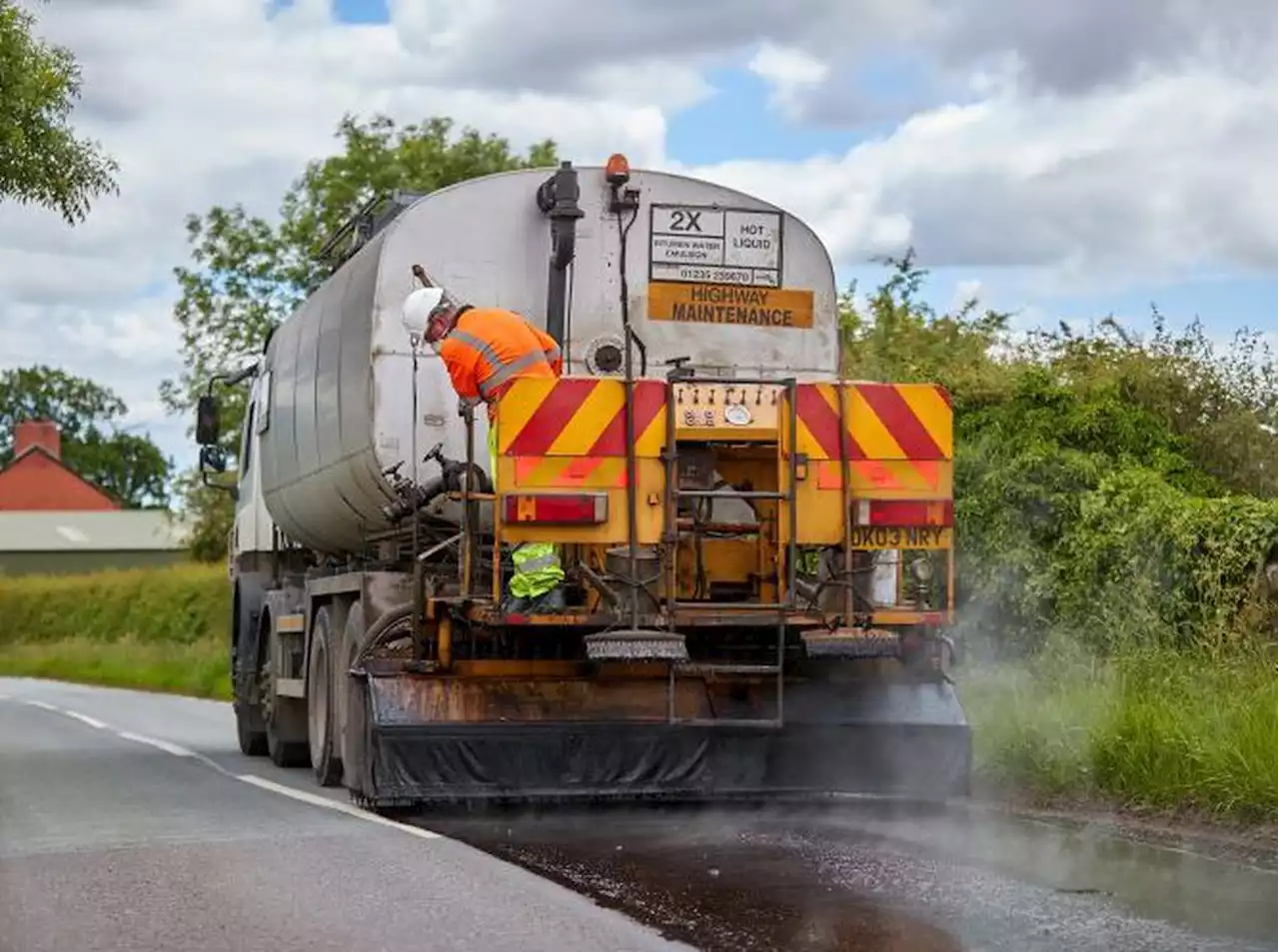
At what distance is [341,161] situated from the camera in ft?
123

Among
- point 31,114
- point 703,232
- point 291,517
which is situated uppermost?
point 31,114

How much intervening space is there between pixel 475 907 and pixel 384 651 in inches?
142

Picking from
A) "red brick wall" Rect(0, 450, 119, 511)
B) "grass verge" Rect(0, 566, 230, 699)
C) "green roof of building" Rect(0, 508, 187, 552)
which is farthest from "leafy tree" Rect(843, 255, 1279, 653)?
"red brick wall" Rect(0, 450, 119, 511)

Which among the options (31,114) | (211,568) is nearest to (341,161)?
(211,568)

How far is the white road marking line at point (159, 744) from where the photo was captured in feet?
58.8

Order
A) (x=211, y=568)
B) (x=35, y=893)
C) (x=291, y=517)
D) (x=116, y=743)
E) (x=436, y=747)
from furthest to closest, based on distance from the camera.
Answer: (x=211, y=568)
(x=116, y=743)
(x=291, y=517)
(x=436, y=747)
(x=35, y=893)

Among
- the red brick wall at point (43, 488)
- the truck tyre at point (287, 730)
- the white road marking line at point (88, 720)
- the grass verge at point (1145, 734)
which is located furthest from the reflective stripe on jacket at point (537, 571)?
the red brick wall at point (43, 488)

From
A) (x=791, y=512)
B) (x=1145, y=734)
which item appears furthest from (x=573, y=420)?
(x=1145, y=734)

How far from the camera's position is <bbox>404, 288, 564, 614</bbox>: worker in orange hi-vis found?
35.5 feet

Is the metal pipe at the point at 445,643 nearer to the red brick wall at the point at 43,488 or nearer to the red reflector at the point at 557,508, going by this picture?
the red reflector at the point at 557,508

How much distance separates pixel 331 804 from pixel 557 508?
2.68 metres

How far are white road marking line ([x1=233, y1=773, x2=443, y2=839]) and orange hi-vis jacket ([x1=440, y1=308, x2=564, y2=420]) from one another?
214 cm

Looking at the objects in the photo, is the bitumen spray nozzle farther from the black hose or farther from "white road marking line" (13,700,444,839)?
the black hose

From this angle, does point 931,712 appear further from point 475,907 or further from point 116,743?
point 116,743
